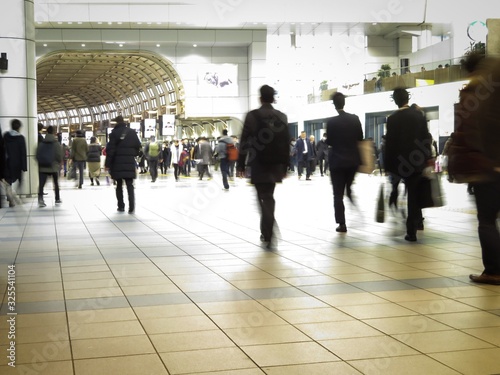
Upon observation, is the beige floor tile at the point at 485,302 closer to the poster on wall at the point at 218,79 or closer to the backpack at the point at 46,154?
the backpack at the point at 46,154

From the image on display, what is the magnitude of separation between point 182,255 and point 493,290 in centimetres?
327

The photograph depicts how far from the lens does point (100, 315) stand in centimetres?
475

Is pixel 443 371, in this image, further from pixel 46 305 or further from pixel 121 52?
pixel 121 52

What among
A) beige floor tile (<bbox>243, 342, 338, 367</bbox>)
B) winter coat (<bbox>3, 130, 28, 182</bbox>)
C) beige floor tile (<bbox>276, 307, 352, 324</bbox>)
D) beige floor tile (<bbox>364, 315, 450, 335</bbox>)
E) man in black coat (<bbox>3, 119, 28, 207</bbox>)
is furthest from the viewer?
winter coat (<bbox>3, 130, 28, 182</bbox>)

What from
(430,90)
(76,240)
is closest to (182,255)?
(76,240)

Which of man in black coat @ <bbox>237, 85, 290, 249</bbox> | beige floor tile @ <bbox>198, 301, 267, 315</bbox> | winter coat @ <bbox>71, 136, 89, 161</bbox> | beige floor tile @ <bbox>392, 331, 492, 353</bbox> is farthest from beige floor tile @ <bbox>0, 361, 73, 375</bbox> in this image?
winter coat @ <bbox>71, 136, 89, 161</bbox>

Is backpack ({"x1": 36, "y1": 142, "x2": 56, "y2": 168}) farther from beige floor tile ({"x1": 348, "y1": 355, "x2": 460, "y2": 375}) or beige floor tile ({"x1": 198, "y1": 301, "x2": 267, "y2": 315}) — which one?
beige floor tile ({"x1": 348, "y1": 355, "x2": 460, "y2": 375})

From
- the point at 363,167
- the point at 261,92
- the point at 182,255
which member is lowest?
the point at 182,255

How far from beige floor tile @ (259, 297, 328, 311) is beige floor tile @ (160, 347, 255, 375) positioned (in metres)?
1.06

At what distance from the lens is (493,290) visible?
5488 mm

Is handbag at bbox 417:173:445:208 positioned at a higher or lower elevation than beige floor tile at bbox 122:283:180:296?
higher

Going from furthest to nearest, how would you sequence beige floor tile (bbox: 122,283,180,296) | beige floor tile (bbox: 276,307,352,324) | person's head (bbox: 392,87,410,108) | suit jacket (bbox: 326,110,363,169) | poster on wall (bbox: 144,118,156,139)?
poster on wall (bbox: 144,118,156,139)
suit jacket (bbox: 326,110,363,169)
person's head (bbox: 392,87,410,108)
beige floor tile (bbox: 122,283,180,296)
beige floor tile (bbox: 276,307,352,324)

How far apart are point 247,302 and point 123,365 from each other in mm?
1617

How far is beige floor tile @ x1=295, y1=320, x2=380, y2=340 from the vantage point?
13.8 feet
